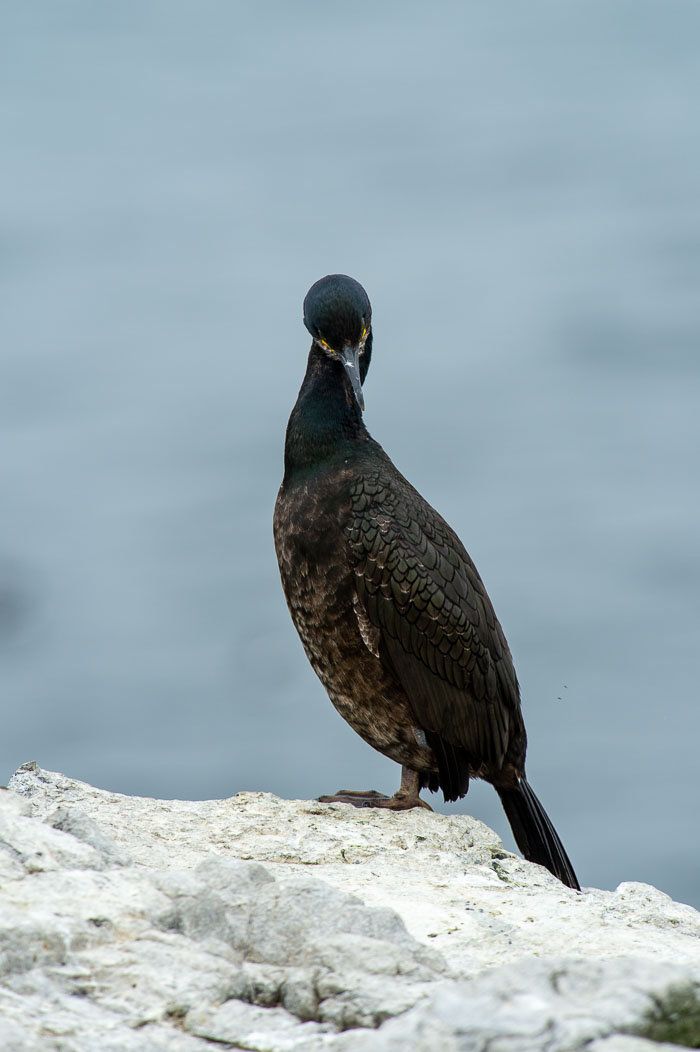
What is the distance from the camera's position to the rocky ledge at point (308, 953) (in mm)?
2506

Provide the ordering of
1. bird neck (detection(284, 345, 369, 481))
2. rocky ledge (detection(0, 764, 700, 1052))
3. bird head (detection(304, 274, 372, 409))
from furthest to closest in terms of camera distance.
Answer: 1. bird neck (detection(284, 345, 369, 481))
2. bird head (detection(304, 274, 372, 409))
3. rocky ledge (detection(0, 764, 700, 1052))

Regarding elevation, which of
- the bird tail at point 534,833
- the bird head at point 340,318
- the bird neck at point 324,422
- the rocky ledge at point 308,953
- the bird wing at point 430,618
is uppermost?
the bird head at point 340,318

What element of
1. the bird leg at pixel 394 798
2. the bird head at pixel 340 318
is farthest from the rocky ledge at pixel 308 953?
the bird head at pixel 340 318

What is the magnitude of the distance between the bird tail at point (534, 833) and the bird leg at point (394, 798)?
1.64ft

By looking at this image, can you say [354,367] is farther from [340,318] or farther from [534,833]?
[534,833]

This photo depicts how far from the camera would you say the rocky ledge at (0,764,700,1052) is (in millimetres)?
2506

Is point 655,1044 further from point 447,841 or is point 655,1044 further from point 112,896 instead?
point 447,841

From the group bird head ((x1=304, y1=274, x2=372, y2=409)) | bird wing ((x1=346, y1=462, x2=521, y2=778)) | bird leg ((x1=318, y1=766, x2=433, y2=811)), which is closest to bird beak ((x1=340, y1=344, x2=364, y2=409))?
bird head ((x1=304, y1=274, x2=372, y2=409))

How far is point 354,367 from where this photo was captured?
21.5ft

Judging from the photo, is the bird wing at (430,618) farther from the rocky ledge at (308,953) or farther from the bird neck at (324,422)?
the rocky ledge at (308,953)

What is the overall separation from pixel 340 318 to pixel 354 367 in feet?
0.89

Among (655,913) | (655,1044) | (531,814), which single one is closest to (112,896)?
(655,1044)

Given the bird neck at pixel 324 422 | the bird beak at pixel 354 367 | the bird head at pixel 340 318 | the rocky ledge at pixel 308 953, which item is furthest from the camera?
the bird neck at pixel 324 422

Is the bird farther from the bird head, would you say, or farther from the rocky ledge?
the rocky ledge
